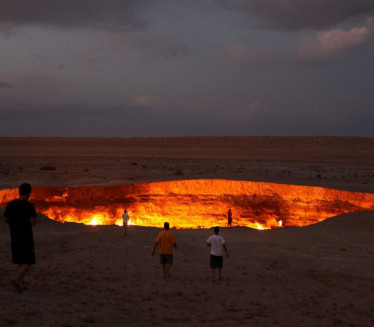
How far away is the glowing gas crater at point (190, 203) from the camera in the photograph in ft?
74.1

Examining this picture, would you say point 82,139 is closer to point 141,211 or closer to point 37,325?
point 141,211

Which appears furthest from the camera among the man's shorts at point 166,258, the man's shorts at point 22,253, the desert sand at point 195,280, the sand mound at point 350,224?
the sand mound at point 350,224

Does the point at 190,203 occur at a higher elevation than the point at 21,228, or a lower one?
higher

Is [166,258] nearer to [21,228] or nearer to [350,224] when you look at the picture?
[21,228]

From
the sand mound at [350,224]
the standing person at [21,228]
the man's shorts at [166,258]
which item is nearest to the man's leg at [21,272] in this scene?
the standing person at [21,228]

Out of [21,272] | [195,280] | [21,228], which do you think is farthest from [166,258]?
[21,228]

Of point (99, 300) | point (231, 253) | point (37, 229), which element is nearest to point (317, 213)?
point (231, 253)

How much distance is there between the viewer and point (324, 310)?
741 centimetres

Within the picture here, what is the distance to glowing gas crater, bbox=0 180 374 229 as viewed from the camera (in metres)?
→ 22.6

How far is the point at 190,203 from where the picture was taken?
2425 cm

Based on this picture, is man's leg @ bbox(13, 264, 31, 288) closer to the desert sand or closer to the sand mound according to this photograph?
the desert sand

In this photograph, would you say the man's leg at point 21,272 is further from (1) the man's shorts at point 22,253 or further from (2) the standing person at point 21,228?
(1) the man's shorts at point 22,253

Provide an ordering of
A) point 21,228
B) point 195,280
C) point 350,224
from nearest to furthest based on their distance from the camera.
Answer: point 21,228, point 195,280, point 350,224

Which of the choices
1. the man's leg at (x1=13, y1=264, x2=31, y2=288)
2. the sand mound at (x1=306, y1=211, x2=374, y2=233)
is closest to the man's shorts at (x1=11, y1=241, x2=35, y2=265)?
the man's leg at (x1=13, y1=264, x2=31, y2=288)
